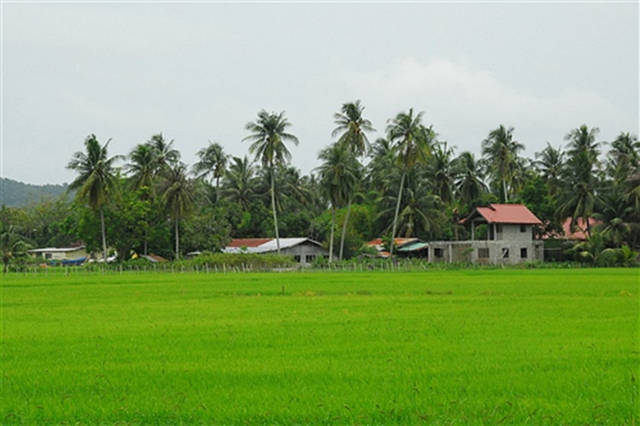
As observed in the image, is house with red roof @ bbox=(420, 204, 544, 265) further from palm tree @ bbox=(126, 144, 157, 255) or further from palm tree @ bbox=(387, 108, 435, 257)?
palm tree @ bbox=(126, 144, 157, 255)

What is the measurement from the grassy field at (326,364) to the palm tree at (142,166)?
4701cm

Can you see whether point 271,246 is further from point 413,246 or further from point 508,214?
point 508,214

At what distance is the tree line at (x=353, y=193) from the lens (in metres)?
63.6

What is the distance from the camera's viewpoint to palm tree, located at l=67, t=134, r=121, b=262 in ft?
204

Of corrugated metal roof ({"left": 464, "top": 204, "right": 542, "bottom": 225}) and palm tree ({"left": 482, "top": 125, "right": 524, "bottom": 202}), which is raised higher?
palm tree ({"left": 482, "top": 125, "right": 524, "bottom": 202})

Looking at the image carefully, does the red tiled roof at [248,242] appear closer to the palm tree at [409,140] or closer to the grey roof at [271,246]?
the grey roof at [271,246]

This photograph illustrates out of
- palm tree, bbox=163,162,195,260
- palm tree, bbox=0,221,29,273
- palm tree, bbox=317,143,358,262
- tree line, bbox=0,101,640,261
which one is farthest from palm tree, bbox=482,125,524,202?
palm tree, bbox=0,221,29,273

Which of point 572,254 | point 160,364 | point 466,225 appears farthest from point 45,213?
point 160,364

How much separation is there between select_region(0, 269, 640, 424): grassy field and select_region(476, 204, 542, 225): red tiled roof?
41865 mm

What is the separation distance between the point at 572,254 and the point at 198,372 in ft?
188

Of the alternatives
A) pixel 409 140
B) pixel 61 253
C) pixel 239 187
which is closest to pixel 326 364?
pixel 409 140

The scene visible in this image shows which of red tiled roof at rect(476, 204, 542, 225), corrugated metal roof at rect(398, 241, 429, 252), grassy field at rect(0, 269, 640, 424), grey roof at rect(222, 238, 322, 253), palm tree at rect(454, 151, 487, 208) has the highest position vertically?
palm tree at rect(454, 151, 487, 208)

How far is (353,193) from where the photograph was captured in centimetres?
6694

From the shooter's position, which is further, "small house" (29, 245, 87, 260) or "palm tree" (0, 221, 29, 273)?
"small house" (29, 245, 87, 260)
